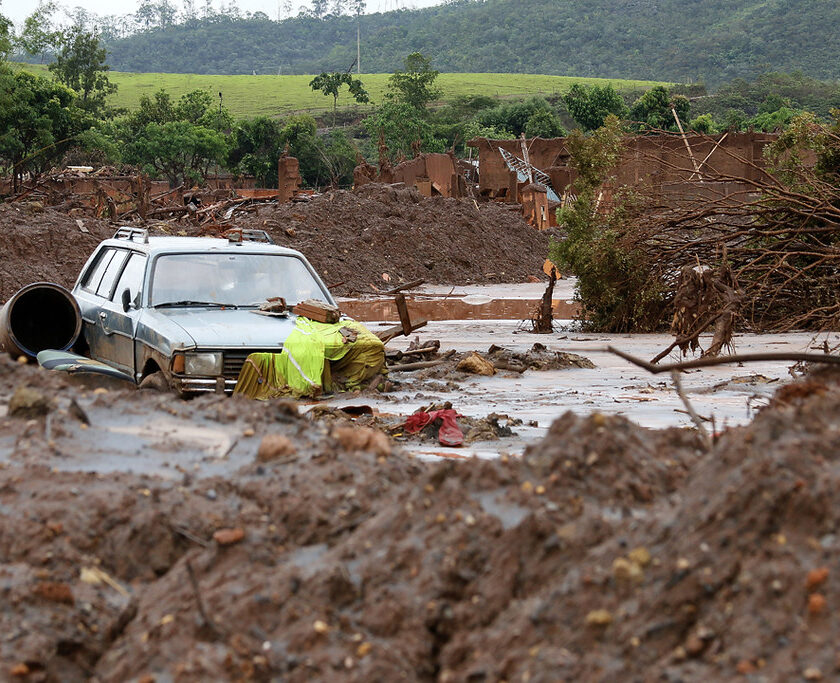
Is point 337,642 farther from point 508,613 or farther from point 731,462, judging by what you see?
point 731,462

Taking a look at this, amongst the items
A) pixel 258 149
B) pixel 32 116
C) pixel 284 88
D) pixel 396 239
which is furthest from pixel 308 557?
pixel 284 88

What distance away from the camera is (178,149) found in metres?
59.4

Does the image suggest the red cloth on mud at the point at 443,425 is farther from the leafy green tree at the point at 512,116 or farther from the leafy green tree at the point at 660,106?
the leafy green tree at the point at 512,116

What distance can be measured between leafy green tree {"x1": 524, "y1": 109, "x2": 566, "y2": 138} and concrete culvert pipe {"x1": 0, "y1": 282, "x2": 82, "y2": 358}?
62.2m

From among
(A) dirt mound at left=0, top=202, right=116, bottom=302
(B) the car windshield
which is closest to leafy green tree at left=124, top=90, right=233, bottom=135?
(A) dirt mound at left=0, top=202, right=116, bottom=302

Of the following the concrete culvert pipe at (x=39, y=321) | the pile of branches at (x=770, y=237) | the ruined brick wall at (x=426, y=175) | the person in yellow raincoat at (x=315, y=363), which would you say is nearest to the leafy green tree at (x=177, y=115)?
the ruined brick wall at (x=426, y=175)

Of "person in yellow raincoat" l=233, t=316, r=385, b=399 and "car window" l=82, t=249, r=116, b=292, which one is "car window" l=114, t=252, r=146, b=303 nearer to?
"car window" l=82, t=249, r=116, b=292

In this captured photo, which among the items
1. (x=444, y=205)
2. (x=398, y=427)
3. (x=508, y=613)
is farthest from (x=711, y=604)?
(x=444, y=205)

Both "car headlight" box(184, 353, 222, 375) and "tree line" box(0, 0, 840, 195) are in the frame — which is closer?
"car headlight" box(184, 353, 222, 375)

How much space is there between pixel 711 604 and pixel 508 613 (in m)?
0.59

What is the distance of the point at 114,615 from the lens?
11.4 ft

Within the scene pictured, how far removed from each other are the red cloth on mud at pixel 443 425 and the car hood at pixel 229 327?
1535 millimetres

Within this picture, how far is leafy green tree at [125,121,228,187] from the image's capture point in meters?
59.1

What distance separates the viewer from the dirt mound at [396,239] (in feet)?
88.1
